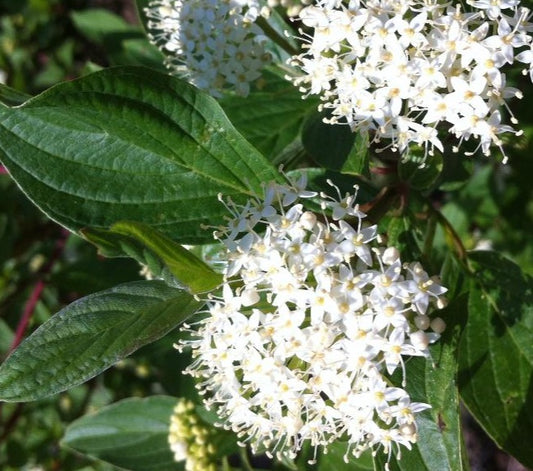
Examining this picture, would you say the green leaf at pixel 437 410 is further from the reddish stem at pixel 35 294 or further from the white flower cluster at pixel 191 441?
the reddish stem at pixel 35 294

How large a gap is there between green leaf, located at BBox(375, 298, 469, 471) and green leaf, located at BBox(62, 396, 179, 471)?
2.62 ft

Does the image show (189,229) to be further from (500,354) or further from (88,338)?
(500,354)

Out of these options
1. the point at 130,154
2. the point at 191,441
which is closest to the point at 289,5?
the point at 130,154

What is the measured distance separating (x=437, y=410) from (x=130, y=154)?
25.0 inches

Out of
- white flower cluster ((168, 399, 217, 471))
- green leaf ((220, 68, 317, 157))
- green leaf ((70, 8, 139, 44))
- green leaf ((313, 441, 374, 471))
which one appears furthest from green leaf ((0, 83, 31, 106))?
green leaf ((70, 8, 139, 44))

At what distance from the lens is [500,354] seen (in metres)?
1.37

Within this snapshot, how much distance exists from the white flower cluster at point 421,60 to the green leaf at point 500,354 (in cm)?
34

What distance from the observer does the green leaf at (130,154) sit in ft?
3.73

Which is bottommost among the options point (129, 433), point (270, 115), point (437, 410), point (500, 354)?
point (129, 433)

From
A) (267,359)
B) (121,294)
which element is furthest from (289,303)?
(121,294)

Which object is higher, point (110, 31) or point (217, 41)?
point (217, 41)

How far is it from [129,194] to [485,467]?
1616 millimetres

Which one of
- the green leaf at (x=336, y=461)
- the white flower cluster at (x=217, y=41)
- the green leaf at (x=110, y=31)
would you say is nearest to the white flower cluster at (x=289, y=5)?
the white flower cluster at (x=217, y=41)

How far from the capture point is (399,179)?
4.50 feet
